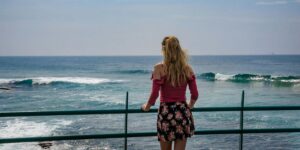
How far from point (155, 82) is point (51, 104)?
21183 millimetres

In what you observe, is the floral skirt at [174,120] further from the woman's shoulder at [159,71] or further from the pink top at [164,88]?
the woman's shoulder at [159,71]

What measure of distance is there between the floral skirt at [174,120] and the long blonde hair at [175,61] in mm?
246

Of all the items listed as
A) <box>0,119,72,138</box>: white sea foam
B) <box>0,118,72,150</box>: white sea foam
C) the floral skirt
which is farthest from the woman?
<box>0,119,72,138</box>: white sea foam

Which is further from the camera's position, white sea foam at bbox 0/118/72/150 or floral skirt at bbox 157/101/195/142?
white sea foam at bbox 0/118/72/150

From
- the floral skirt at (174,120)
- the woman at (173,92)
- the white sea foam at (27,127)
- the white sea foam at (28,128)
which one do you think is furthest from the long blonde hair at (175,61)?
the white sea foam at (27,127)

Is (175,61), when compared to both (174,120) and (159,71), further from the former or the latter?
(174,120)

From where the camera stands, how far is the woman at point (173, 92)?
4.02 m

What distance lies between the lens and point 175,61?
159 inches

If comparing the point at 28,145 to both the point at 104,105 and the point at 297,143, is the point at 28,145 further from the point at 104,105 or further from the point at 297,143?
the point at 104,105

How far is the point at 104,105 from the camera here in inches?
935

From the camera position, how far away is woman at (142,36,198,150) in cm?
402

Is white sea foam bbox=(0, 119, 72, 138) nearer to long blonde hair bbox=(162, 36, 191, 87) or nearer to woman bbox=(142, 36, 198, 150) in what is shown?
woman bbox=(142, 36, 198, 150)

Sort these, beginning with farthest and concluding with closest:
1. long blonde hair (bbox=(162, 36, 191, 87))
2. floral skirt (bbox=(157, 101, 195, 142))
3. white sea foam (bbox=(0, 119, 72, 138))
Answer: white sea foam (bbox=(0, 119, 72, 138)) < floral skirt (bbox=(157, 101, 195, 142)) < long blonde hair (bbox=(162, 36, 191, 87))

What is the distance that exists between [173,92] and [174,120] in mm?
288
